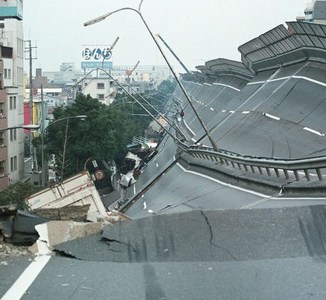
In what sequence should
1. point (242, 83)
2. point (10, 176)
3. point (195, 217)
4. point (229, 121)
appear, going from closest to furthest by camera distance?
point (195, 217) < point (229, 121) < point (10, 176) < point (242, 83)

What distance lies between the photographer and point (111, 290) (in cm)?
563

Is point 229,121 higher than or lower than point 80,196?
higher

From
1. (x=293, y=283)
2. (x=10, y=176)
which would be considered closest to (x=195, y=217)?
(x=293, y=283)

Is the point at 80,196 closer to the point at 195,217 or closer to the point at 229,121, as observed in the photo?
the point at 195,217

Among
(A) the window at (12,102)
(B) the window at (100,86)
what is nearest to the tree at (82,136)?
(A) the window at (12,102)

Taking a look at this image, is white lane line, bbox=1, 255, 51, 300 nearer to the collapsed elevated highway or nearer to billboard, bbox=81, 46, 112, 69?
the collapsed elevated highway

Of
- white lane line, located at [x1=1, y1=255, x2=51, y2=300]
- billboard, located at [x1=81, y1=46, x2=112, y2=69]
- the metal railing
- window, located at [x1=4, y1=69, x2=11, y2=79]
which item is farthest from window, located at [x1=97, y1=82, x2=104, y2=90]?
white lane line, located at [x1=1, y1=255, x2=51, y2=300]

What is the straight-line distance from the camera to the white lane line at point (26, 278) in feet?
18.1

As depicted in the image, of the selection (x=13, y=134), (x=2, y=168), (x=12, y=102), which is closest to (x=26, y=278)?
(x=2, y=168)

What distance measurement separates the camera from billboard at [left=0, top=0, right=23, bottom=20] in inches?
2913

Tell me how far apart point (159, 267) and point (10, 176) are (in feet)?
181

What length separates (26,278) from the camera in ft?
19.6

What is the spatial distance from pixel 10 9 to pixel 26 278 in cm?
7170

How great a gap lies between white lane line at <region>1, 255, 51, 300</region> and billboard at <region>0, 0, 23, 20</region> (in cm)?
7009
